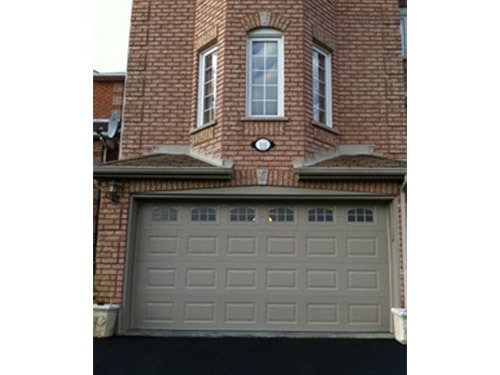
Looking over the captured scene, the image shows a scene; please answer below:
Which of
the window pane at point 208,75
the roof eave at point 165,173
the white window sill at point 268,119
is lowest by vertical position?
the roof eave at point 165,173

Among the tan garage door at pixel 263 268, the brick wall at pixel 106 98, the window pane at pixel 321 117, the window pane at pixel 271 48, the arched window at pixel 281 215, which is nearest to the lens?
the tan garage door at pixel 263 268

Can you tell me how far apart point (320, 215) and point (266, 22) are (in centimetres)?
366

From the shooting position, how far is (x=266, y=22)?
6.95m

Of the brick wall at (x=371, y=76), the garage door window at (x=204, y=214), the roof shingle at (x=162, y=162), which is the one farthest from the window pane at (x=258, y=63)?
the garage door window at (x=204, y=214)

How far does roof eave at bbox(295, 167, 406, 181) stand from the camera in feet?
20.2

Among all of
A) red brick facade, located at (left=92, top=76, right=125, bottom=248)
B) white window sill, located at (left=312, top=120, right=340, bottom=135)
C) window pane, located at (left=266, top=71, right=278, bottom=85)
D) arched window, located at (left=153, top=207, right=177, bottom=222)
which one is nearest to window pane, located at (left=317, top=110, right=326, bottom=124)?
white window sill, located at (left=312, top=120, right=340, bottom=135)

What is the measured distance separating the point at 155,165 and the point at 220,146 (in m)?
1.16

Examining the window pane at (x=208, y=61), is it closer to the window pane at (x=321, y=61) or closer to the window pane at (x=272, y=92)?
the window pane at (x=272, y=92)

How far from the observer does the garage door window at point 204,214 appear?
657 cm

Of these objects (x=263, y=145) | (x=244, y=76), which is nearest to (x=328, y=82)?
(x=244, y=76)

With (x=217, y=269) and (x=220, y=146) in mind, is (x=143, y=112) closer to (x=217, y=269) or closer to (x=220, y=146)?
(x=220, y=146)

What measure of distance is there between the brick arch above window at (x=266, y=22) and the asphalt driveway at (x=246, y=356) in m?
5.41

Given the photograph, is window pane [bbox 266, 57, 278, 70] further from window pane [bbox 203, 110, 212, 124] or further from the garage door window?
the garage door window

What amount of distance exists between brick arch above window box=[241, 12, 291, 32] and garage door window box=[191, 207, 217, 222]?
3.37 m
